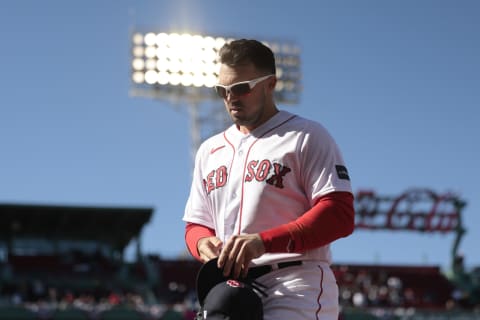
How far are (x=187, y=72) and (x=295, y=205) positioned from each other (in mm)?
32664

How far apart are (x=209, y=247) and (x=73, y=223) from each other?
116ft

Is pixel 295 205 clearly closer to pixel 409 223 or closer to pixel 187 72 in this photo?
pixel 187 72

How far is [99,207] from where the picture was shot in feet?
120

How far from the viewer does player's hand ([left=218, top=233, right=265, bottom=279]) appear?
9.78 ft

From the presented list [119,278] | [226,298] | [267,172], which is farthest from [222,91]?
[119,278]

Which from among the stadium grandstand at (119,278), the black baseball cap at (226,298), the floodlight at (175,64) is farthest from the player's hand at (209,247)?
the floodlight at (175,64)

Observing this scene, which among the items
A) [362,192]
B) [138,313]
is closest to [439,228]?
[362,192]

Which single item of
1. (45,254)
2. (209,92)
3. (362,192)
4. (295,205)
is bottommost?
(45,254)

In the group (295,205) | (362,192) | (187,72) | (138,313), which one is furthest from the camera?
(362,192)

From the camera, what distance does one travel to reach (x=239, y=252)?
298cm

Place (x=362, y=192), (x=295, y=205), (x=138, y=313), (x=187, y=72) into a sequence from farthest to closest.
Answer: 1. (x=362, y=192)
2. (x=187, y=72)
3. (x=138, y=313)
4. (x=295, y=205)

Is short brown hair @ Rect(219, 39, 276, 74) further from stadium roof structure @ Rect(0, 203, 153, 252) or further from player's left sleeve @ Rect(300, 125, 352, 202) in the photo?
stadium roof structure @ Rect(0, 203, 153, 252)

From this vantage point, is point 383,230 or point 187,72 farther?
point 383,230

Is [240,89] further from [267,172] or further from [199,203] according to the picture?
[199,203]
